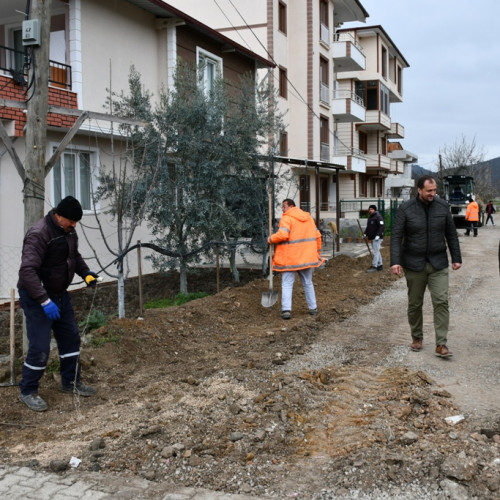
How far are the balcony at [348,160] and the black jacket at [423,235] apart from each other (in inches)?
1033

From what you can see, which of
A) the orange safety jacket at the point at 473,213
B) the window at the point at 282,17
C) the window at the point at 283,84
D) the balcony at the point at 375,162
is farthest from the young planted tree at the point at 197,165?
the balcony at the point at 375,162

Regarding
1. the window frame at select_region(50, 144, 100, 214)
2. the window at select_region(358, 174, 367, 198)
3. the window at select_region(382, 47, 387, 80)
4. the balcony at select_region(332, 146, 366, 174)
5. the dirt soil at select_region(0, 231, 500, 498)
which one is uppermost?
the window at select_region(382, 47, 387, 80)

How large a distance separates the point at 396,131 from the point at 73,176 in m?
41.3

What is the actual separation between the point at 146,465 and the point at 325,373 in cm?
235

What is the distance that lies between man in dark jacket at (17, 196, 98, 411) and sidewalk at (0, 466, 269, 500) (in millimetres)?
1391

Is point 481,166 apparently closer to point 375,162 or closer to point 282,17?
point 375,162


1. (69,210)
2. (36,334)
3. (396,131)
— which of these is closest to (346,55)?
(396,131)

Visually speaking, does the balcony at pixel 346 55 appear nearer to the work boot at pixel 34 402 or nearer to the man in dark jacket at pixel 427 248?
the man in dark jacket at pixel 427 248

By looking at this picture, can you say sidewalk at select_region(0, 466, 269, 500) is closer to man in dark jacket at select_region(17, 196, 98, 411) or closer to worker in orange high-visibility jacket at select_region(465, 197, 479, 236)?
man in dark jacket at select_region(17, 196, 98, 411)

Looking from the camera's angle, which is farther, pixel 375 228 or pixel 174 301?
pixel 375 228

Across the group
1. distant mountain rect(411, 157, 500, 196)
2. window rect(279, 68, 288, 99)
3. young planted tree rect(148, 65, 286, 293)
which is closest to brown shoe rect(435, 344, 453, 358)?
young planted tree rect(148, 65, 286, 293)

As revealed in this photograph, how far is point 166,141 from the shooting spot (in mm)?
10914

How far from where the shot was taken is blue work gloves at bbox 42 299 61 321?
5316 mm

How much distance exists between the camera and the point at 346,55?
3359 cm
